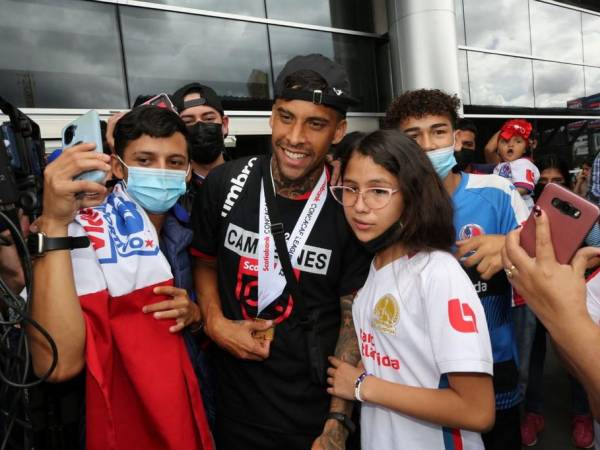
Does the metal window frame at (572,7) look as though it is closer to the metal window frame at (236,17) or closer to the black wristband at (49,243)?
the metal window frame at (236,17)

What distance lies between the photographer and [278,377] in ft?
5.45

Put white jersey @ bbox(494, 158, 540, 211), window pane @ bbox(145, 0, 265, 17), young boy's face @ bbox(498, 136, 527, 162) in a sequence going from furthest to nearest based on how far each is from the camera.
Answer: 1. window pane @ bbox(145, 0, 265, 17)
2. young boy's face @ bbox(498, 136, 527, 162)
3. white jersey @ bbox(494, 158, 540, 211)

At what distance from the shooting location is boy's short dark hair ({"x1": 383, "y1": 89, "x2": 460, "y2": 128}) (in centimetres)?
204

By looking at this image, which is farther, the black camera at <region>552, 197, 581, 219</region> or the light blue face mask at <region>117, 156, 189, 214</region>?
the light blue face mask at <region>117, 156, 189, 214</region>

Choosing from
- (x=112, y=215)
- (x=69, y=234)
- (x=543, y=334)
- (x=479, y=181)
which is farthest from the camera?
(x=543, y=334)

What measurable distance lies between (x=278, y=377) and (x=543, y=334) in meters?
2.72

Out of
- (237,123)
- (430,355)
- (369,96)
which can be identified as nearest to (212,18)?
(237,123)

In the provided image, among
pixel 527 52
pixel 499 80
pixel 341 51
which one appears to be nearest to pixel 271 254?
pixel 341 51

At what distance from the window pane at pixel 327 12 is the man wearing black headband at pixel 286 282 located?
5864 millimetres

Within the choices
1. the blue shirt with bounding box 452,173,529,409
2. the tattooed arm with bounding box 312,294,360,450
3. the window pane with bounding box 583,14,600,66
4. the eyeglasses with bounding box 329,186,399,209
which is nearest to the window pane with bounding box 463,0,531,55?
the window pane with bounding box 583,14,600,66

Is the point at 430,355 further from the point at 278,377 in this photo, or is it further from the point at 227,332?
the point at 227,332

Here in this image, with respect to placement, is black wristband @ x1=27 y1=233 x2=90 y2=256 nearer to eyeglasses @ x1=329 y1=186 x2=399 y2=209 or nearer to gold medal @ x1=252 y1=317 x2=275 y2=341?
gold medal @ x1=252 y1=317 x2=275 y2=341

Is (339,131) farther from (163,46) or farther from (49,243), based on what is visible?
(163,46)

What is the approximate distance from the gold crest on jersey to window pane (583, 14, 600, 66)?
13.1 meters
